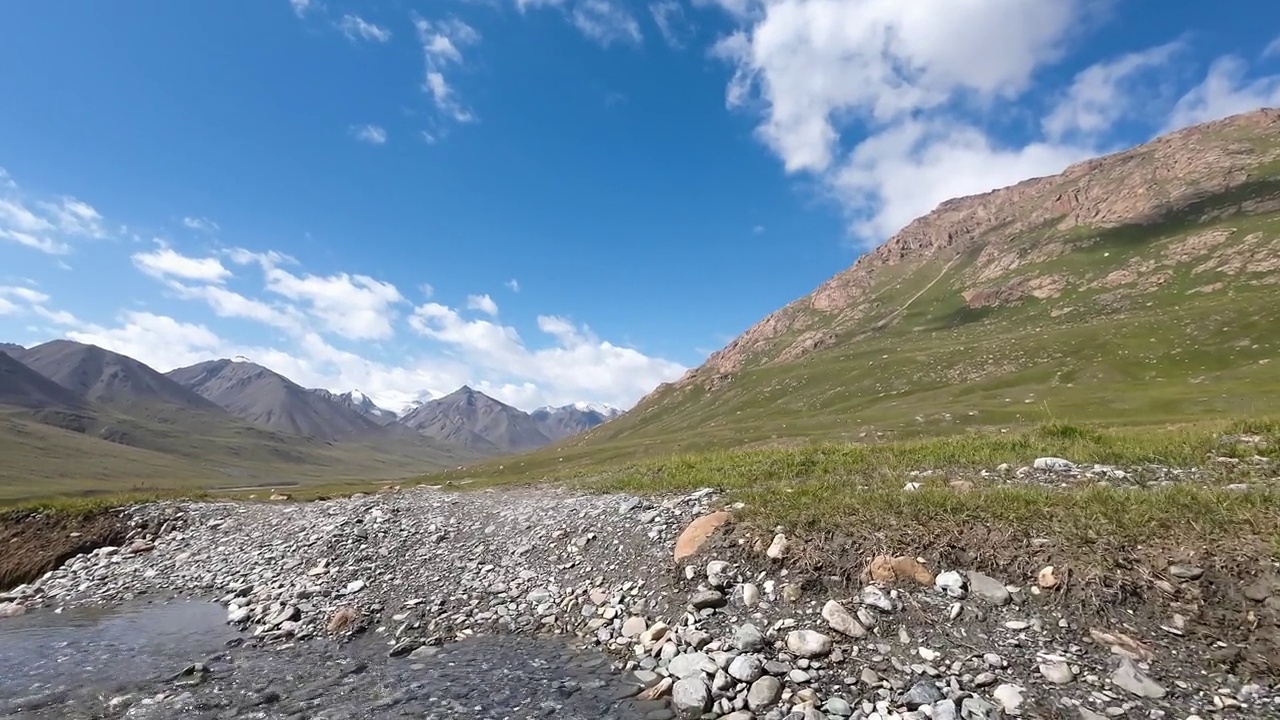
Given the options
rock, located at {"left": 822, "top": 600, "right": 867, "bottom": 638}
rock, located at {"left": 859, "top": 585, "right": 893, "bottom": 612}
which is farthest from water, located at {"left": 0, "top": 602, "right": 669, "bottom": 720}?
rock, located at {"left": 859, "top": 585, "right": 893, "bottom": 612}

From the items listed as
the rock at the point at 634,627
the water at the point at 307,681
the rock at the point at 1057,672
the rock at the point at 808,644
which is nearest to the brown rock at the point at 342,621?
the water at the point at 307,681

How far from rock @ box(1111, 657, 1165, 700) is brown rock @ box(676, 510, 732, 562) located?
662 centimetres

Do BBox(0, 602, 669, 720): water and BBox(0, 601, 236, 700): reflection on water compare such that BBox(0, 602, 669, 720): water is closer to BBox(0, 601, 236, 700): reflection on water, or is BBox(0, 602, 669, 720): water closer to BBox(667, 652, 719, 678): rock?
BBox(0, 601, 236, 700): reflection on water

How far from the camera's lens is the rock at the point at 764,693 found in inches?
319

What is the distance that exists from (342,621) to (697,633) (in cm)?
840

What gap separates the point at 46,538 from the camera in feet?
77.3

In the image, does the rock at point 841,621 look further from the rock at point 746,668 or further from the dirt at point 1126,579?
the rock at point 746,668

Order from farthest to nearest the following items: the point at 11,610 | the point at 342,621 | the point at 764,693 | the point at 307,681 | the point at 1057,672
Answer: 1. the point at 11,610
2. the point at 342,621
3. the point at 307,681
4. the point at 764,693
5. the point at 1057,672

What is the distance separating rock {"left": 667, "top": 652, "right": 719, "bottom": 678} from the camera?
8977mm

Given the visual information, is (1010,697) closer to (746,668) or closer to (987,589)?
(987,589)

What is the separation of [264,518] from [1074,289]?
228m

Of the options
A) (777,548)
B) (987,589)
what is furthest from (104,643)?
(987,589)

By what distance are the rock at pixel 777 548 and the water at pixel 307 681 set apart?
3.40m

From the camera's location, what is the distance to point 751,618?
9.83m
